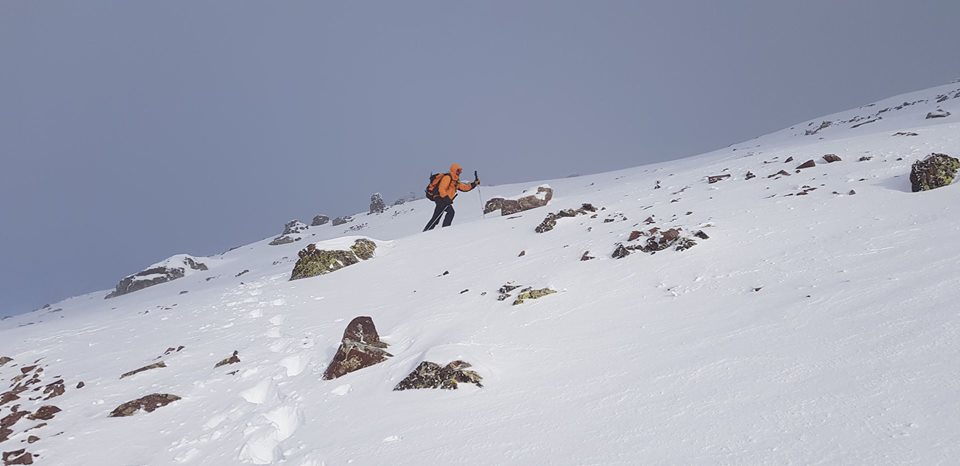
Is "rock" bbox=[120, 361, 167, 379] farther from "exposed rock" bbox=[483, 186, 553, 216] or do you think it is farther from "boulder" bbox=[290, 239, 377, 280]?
"exposed rock" bbox=[483, 186, 553, 216]

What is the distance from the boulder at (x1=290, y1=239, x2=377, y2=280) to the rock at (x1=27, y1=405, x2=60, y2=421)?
734cm

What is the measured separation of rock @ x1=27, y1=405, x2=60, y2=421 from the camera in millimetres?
6035

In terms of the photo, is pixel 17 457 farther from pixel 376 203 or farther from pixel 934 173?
pixel 376 203

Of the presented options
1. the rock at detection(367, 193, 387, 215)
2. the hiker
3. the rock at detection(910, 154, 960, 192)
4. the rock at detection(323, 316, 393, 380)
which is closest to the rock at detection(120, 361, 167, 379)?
the rock at detection(323, 316, 393, 380)

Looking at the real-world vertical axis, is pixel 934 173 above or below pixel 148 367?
above

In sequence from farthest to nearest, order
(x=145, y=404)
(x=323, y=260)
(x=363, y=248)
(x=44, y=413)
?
(x=363, y=248) → (x=323, y=260) → (x=44, y=413) → (x=145, y=404)

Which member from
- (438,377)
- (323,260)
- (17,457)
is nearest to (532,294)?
(438,377)

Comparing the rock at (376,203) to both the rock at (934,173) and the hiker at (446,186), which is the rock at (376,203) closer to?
the hiker at (446,186)

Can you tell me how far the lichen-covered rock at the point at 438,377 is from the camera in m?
4.93

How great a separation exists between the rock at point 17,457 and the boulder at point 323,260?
848cm

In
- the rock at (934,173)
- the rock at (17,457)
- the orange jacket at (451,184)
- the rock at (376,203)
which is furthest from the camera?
the rock at (376,203)

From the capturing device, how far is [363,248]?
48.1 feet

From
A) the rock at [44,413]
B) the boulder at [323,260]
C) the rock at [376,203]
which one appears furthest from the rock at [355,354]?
the rock at [376,203]

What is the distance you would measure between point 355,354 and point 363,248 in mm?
8767
